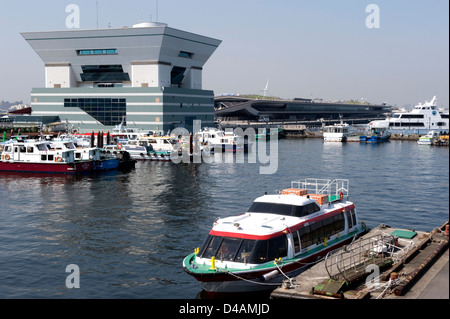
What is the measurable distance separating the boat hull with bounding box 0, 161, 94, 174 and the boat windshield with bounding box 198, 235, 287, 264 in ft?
149

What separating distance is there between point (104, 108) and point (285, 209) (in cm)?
9528

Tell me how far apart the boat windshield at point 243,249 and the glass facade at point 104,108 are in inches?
3697

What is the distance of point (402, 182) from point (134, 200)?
30.8 m

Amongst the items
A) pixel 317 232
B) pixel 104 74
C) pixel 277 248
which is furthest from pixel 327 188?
pixel 104 74

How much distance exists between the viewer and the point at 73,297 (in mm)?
23281

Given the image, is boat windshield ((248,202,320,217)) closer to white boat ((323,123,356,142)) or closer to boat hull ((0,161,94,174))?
boat hull ((0,161,94,174))

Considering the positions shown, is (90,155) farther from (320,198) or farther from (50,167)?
(320,198)

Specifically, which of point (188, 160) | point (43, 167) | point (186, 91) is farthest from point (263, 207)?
point (186, 91)

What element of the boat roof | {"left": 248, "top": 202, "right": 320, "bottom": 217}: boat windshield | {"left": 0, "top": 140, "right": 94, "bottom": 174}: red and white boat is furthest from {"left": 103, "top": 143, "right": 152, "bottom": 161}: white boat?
{"left": 248, "top": 202, "right": 320, "bottom": 217}: boat windshield

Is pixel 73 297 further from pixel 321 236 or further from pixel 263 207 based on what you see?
pixel 321 236

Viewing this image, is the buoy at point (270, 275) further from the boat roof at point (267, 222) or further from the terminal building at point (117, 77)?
the terminal building at point (117, 77)

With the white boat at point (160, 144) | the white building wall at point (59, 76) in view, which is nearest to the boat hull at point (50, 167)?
the white boat at point (160, 144)

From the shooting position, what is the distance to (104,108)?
115m

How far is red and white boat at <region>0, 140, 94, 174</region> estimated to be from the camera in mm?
64625
